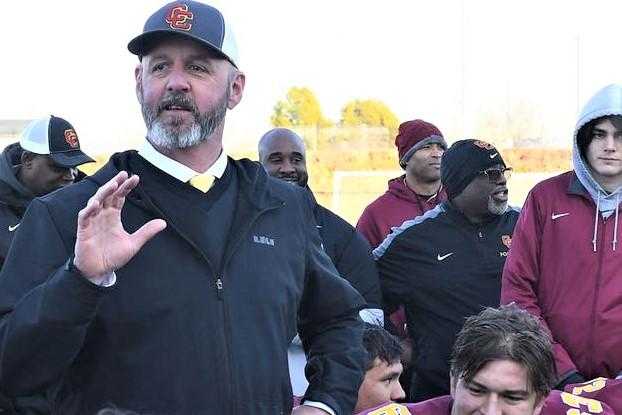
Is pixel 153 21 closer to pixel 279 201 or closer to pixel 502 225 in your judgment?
pixel 279 201

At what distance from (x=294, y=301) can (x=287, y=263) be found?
0.09m

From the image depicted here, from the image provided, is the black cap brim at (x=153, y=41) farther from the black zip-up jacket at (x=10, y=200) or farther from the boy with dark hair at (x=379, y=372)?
the black zip-up jacket at (x=10, y=200)

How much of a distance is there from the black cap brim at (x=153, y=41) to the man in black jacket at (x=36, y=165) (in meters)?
2.32

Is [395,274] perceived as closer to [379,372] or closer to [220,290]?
[379,372]

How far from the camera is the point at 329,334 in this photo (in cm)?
262

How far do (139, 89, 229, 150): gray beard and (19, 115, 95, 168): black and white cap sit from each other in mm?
2709

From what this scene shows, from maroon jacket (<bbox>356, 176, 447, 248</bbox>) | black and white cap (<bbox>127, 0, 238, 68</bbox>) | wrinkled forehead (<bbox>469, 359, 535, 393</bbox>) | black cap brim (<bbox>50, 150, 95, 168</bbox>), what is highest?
black and white cap (<bbox>127, 0, 238, 68</bbox>)

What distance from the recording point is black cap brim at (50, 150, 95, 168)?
5.03m

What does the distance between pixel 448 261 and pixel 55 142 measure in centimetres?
200

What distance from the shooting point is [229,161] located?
259 cm

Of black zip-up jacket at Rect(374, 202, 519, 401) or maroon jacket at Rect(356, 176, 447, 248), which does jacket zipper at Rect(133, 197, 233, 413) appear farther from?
maroon jacket at Rect(356, 176, 447, 248)

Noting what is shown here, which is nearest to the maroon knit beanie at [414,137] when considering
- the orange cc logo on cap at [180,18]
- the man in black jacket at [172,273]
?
the man in black jacket at [172,273]

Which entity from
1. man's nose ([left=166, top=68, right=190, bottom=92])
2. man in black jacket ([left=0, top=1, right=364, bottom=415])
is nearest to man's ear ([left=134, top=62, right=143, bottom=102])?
man in black jacket ([left=0, top=1, right=364, bottom=415])

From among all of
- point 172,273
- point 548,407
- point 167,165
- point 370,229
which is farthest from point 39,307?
point 370,229
